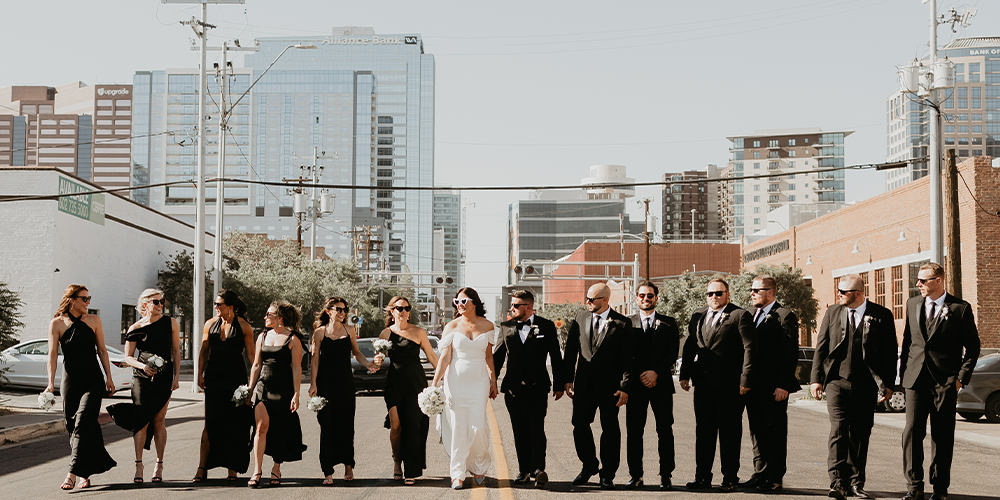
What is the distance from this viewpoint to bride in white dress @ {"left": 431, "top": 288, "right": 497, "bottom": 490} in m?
9.40

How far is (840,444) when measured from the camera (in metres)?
8.82

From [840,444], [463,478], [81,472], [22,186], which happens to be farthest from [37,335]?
[840,444]

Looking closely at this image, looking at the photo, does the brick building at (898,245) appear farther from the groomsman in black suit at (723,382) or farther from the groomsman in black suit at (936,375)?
the groomsman in black suit at (723,382)

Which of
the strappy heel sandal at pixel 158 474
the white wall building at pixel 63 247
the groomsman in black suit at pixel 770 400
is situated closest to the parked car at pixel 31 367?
the white wall building at pixel 63 247

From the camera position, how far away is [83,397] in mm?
9617

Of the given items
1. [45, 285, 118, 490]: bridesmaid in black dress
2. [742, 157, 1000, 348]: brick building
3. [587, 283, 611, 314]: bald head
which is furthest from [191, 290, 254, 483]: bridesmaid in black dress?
[742, 157, 1000, 348]: brick building

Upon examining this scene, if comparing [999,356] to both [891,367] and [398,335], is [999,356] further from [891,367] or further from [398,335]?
[398,335]

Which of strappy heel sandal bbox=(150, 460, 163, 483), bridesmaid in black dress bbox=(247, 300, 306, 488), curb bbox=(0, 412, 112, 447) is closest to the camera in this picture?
bridesmaid in black dress bbox=(247, 300, 306, 488)

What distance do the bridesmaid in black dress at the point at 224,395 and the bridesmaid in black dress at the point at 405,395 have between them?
147 centimetres

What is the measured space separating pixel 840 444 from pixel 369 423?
9719 millimetres

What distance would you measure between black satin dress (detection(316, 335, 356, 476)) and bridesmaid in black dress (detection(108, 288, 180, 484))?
149cm

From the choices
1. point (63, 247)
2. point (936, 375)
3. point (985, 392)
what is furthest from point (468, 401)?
point (63, 247)

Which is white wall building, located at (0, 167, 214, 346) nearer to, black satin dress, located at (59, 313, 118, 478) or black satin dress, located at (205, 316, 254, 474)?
black satin dress, located at (59, 313, 118, 478)

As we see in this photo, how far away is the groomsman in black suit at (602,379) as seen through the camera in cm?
934
